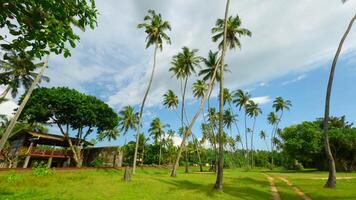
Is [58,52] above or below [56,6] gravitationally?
below

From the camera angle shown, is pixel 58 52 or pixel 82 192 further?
pixel 82 192

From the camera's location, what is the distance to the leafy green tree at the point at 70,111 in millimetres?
38844

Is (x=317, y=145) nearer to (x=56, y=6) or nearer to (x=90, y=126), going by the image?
(x=90, y=126)

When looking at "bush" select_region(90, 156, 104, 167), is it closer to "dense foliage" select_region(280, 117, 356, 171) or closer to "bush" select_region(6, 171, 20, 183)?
"bush" select_region(6, 171, 20, 183)

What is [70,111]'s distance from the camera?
133 ft

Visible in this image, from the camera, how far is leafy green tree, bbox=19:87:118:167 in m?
38.8

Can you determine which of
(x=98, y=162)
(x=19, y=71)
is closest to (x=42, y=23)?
(x=19, y=71)

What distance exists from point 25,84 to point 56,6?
38.6m

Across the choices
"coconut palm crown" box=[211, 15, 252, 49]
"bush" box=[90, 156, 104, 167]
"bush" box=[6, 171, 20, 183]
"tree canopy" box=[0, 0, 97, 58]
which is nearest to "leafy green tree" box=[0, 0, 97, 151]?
"tree canopy" box=[0, 0, 97, 58]

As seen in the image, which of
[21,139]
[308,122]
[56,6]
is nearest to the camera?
[56,6]

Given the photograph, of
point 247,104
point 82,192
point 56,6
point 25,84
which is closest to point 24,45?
point 56,6

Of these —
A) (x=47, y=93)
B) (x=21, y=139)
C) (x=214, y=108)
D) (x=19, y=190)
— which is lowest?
(x=19, y=190)

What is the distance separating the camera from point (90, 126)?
145ft

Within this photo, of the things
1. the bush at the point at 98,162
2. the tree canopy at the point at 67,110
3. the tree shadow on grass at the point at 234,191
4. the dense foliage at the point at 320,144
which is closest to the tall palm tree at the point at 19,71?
the tree canopy at the point at 67,110
